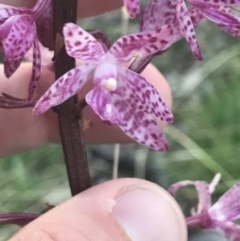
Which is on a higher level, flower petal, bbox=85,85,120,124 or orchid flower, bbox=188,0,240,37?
orchid flower, bbox=188,0,240,37

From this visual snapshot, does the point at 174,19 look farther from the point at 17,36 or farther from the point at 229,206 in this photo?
the point at 229,206

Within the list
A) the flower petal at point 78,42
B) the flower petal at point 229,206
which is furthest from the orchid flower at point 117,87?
the flower petal at point 229,206

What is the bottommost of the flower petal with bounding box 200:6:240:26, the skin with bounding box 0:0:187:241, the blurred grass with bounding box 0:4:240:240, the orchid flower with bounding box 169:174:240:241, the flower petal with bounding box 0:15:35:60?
the blurred grass with bounding box 0:4:240:240

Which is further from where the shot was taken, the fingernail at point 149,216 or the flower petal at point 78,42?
the fingernail at point 149,216

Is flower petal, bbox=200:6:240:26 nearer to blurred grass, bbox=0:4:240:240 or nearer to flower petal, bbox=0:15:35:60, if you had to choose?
flower petal, bbox=0:15:35:60

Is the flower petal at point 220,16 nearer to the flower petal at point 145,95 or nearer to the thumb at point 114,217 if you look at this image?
Answer: the flower petal at point 145,95

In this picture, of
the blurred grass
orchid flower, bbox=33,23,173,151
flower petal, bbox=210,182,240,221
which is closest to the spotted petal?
orchid flower, bbox=33,23,173,151
